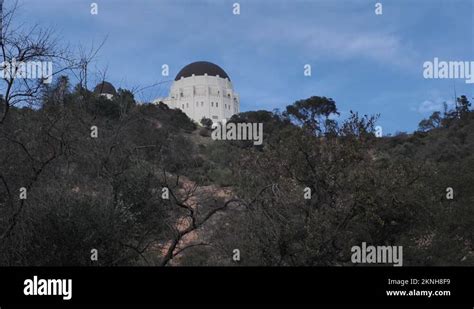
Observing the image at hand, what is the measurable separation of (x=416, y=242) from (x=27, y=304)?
11.6m

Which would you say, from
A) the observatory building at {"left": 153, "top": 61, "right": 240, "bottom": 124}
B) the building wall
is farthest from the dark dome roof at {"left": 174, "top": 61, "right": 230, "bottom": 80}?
the building wall

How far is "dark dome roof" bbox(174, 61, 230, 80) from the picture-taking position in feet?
283

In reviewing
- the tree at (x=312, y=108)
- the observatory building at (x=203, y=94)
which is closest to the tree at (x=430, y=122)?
the tree at (x=312, y=108)

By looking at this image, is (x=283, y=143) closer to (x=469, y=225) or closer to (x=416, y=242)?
(x=416, y=242)

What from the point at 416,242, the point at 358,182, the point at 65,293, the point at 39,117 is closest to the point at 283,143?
the point at 358,182

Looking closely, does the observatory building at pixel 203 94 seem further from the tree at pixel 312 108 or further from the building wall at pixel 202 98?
the tree at pixel 312 108

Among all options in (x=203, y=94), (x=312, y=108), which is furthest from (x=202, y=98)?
(x=312, y=108)

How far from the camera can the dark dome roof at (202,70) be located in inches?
3398

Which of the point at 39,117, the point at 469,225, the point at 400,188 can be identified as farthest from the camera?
the point at 469,225

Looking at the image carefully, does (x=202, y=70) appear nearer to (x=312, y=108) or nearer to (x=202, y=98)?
(x=202, y=98)

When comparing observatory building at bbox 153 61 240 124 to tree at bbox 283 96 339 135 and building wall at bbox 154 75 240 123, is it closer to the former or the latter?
building wall at bbox 154 75 240 123

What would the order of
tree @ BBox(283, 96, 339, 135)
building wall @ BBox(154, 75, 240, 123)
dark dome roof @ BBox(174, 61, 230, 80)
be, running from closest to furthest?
1. tree @ BBox(283, 96, 339, 135)
2. building wall @ BBox(154, 75, 240, 123)
3. dark dome roof @ BBox(174, 61, 230, 80)

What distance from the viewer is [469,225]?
1781 cm

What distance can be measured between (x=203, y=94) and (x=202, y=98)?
2.38 ft
